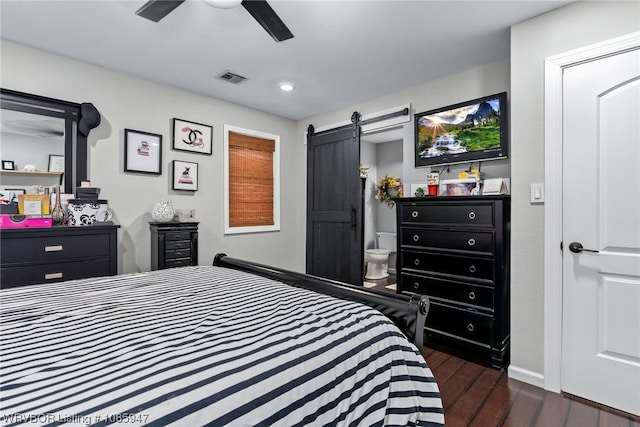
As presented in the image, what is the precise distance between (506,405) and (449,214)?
1.34 m

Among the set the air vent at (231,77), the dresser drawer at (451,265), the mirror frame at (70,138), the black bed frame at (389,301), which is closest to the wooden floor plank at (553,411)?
the dresser drawer at (451,265)

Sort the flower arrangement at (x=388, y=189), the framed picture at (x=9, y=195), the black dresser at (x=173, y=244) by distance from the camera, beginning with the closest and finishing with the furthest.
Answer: the framed picture at (x=9, y=195) → the black dresser at (x=173, y=244) → the flower arrangement at (x=388, y=189)

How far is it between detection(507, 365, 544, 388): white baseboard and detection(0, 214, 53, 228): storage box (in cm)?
360

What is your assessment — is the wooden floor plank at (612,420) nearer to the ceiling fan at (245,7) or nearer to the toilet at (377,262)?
the ceiling fan at (245,7)

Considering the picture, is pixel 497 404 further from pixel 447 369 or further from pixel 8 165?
pixel 8 165

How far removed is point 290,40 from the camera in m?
2.56

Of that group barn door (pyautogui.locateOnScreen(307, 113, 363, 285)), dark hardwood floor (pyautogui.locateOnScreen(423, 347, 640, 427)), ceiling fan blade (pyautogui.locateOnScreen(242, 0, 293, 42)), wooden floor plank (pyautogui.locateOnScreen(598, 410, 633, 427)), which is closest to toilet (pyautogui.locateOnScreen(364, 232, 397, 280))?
barn door (pyautogui.locateOnScreen(307, 113, 363, 285))

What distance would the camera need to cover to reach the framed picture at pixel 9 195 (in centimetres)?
259

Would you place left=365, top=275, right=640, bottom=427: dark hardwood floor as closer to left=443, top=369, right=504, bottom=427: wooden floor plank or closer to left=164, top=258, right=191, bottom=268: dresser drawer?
left=443, top=369, right=504, bottom=427: wooden floor plank

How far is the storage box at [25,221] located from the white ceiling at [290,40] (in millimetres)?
1388

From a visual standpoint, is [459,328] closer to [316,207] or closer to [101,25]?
[316,207]

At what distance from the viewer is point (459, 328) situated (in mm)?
2588

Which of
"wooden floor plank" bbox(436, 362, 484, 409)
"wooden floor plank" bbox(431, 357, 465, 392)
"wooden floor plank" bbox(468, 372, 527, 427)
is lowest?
"wooden floor plank" bbox(468, 372, 527, 427)

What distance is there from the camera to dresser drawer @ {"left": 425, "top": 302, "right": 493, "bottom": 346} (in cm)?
246
